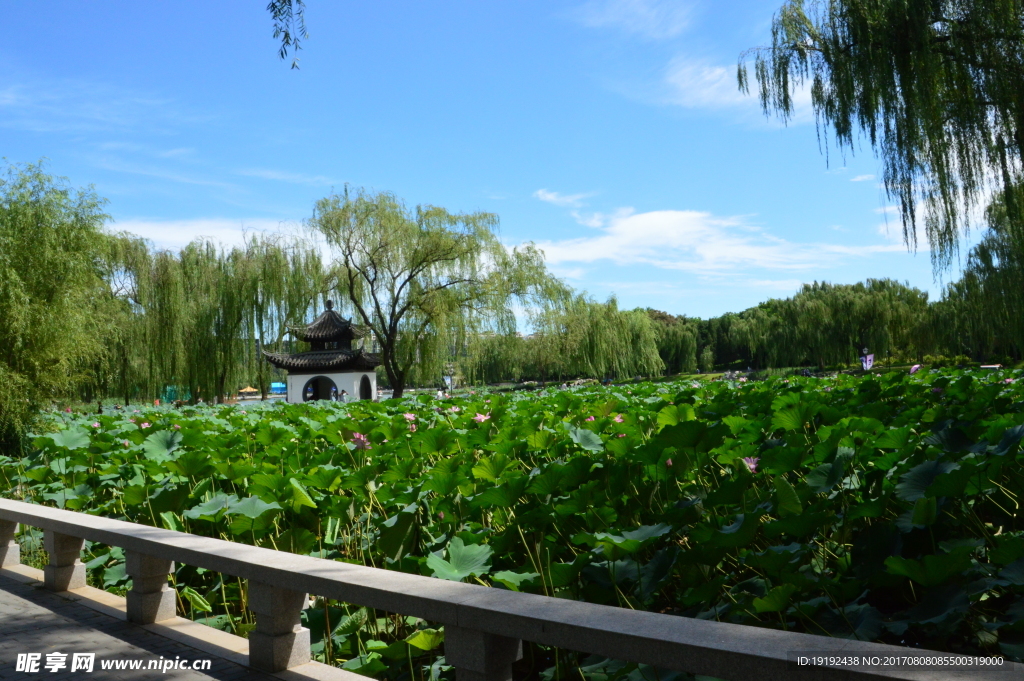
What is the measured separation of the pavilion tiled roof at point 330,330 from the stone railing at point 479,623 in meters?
27.0

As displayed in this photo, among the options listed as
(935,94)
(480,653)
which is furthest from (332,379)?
(480,653)

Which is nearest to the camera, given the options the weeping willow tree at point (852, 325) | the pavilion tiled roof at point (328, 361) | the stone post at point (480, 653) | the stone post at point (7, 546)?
the stone post at point (480, 653)

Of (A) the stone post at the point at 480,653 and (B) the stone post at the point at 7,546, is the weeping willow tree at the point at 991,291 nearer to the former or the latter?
(A) the stone post at the point at 480,653

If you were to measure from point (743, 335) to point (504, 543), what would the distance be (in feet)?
161

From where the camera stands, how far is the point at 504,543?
2.99m

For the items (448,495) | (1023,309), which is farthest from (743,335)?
(448,495)

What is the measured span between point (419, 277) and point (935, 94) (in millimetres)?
Result: 19591

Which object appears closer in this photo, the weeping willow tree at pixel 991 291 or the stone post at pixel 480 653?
the stone post at pixel 480 653

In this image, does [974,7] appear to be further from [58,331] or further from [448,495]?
[58,331]

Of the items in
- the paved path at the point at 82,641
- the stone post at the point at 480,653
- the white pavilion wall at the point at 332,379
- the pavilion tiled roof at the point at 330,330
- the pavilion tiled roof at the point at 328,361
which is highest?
the pavilion tiled roof at the point at 330,330

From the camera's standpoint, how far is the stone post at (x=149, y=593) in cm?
320

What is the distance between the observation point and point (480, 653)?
6.72 ft

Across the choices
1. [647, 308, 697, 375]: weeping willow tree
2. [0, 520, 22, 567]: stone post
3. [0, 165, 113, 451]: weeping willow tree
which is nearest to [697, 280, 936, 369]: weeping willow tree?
[647, 308, 697, 375]: weeping willow tree

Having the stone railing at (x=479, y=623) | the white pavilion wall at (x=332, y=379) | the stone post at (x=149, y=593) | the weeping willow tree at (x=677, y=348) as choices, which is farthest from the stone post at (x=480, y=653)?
the weeping willow tree at (x=677, y=348)
